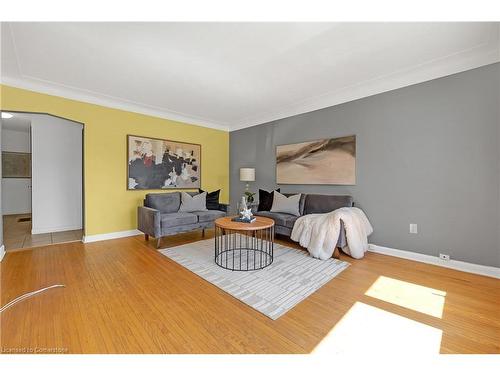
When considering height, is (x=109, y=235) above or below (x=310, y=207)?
below

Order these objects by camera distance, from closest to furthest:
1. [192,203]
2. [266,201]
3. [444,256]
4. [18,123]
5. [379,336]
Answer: [379,336] < [444,256] < [192,203] < [266,201] < [18,123]

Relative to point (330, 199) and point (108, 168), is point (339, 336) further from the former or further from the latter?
point (108, 168)

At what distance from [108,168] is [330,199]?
3.89 m

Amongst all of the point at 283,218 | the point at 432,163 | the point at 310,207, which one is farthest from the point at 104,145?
the point at 432,163

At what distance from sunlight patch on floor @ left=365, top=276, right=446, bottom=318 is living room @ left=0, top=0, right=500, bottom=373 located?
0.07ft

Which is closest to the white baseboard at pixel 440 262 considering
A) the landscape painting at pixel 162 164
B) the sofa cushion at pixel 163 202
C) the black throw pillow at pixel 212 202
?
the black throw pillow at pixel 212 202

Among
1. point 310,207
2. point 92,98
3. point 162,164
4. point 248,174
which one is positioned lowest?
point 310,207

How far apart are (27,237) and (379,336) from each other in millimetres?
5457

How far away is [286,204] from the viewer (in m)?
3.79

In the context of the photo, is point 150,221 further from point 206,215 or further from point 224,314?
point 224,314

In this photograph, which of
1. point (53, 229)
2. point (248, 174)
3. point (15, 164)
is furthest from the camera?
point (15, 164)

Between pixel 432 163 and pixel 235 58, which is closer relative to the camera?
pixel 235 58

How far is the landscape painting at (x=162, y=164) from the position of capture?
4.11 metres
